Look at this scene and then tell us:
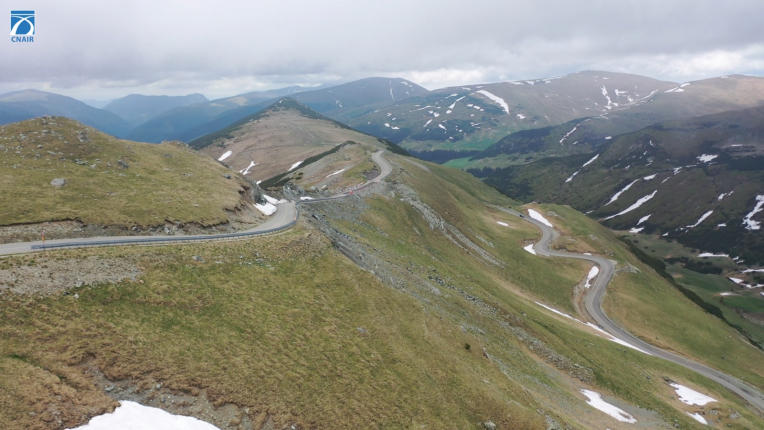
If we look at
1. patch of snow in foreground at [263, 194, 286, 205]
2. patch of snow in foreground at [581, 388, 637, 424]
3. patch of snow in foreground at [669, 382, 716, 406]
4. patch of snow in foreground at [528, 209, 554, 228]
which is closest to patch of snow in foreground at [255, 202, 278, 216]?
patch of snow in foreground at [263, 194, 286, 205]

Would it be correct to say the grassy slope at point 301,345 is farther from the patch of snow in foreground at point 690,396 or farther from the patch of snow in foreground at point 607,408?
the patch of snow in foreground at point 690,396

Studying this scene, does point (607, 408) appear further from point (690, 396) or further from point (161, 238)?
point (161, 238)

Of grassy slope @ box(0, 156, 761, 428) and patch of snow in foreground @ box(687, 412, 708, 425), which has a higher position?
grassy slope @ box(0, 156, 761, 428)

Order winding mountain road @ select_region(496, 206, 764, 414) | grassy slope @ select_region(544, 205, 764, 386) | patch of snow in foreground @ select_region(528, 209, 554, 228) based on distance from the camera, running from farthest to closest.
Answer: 1. patch of snow in foreground @ select_region(528, 209, 554, 228)
2. grassy slope @ select_region(544, 205, 764, 386)
3. winding mountain road @ select_region(496, 206, 764, 414)

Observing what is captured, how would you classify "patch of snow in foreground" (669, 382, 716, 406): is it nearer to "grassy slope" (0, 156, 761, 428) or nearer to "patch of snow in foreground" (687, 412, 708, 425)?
"patch of snow in foreground" (687, 412, 708, 425)

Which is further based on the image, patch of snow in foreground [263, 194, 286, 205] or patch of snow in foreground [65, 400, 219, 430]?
patch of snow in foreground [263, 194, 286, 205]

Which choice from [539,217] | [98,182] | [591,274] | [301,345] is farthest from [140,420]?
[539,217]
